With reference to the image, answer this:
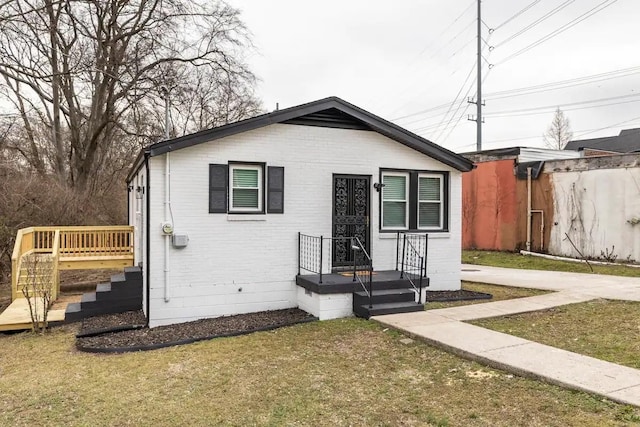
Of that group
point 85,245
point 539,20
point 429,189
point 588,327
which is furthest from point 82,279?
point 539,20

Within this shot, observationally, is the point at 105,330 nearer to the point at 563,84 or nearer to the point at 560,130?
the point at 563,84

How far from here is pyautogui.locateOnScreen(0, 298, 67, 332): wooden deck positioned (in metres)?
7.74

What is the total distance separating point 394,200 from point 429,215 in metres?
0.88

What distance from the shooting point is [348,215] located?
871cm

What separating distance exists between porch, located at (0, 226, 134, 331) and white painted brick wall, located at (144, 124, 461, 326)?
2.91 meters

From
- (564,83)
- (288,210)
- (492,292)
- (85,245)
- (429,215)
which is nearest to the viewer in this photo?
(288,210)

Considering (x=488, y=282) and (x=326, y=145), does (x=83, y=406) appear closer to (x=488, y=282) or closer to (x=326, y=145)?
(x=326, y=145)

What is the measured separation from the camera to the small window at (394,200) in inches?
357

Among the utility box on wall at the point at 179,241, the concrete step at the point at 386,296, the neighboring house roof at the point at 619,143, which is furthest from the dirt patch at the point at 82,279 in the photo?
the neighboring house roof at the point at 619,143

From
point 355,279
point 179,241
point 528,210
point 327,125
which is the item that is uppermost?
point 327,125

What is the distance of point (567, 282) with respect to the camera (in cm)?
1056

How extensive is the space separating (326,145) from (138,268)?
14.5 feet

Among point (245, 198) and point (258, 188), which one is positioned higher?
point (258, 188)

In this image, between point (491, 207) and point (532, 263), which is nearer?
point (532, 263)
